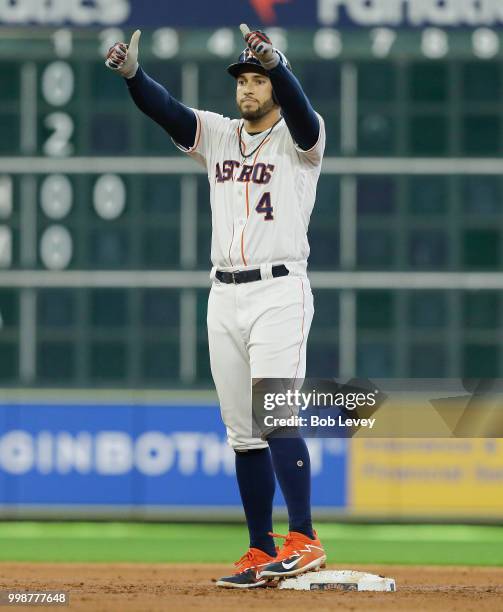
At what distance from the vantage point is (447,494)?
30.6ft

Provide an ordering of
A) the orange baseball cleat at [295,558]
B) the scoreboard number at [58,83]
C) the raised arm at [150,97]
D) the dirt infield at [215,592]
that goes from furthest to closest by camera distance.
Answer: the scoreboard number at [58,83]
the raised arm at [150,97]
the orange baseball cleat at [295,558]
the dirt infield at [215,592]

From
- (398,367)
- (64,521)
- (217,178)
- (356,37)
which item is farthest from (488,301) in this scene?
(217,178)

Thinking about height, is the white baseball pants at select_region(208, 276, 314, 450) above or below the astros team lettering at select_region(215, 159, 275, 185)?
below

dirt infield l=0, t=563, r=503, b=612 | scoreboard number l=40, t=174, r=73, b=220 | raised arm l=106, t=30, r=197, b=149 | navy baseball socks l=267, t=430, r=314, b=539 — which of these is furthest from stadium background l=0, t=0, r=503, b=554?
navy baseball socks l=267, t=430, r=314, b=539

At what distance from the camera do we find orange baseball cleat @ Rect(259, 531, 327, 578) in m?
4.79

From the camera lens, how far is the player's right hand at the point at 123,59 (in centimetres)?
488

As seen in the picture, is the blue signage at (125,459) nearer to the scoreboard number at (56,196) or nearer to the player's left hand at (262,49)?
the scoreboard number at (56,196)

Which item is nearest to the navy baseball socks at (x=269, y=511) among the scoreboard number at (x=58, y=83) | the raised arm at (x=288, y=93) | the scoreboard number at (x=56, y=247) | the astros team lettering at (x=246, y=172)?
the astros team lettering at (x=246, y=172)

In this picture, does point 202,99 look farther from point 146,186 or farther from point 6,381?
point 6,381

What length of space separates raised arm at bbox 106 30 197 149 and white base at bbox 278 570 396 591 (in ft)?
4.74

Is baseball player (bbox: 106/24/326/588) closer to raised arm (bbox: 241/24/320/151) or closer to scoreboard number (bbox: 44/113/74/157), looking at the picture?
raised arm (bbox: 241/24/320/151)

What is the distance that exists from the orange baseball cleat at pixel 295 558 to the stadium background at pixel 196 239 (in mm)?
4326

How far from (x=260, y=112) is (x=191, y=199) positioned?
4193 mm

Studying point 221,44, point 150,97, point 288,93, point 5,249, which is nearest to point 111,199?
point 5,249
